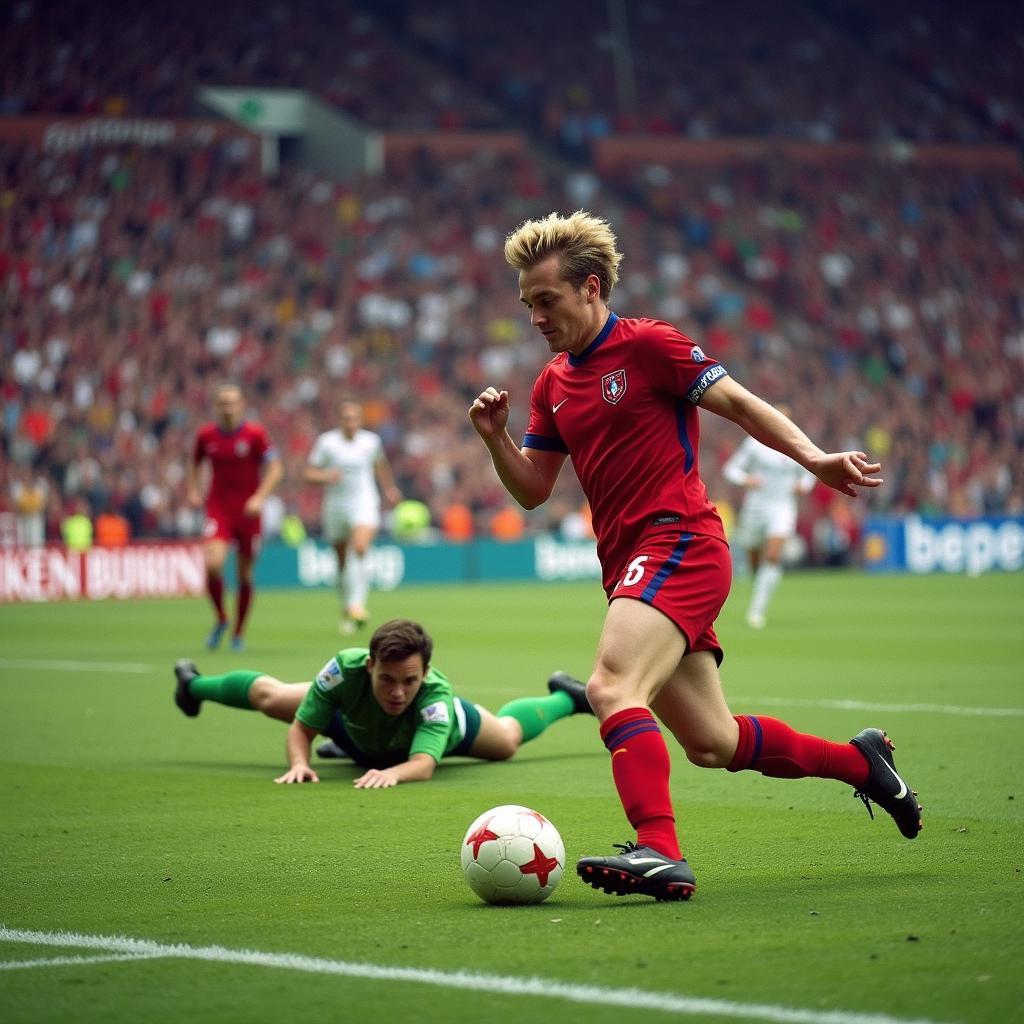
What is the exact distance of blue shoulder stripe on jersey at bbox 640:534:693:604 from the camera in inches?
223

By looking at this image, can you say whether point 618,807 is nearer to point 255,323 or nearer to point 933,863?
point 933,863

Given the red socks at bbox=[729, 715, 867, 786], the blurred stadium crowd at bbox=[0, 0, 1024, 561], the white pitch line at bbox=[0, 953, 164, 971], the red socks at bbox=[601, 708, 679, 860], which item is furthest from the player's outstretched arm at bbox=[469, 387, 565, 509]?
the blurred stadium crowd at bbox=[0, 0, 1024, 561]

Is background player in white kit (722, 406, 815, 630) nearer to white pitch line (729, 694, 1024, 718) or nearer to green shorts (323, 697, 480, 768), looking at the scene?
white pitch line (729, 694, 1024, 718)

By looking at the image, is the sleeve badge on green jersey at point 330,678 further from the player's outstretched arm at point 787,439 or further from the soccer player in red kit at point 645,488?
the player's outstretched arm at point 787,439

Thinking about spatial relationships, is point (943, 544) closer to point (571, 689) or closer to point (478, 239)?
point (478, 239)

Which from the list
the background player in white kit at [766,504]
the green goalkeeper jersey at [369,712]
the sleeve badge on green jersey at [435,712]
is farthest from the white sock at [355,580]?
the sleeve badge on green jersey at [435,712]

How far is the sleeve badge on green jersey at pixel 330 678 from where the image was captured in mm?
8156

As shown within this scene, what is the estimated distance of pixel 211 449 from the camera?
17.6 meters

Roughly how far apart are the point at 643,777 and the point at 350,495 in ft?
50.2

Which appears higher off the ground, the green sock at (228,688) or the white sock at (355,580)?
the white sock at (355,580)

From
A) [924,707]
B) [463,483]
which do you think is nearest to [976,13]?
[463,483]

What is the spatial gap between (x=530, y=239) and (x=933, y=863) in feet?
8.31

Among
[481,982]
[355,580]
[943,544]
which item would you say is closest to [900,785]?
[481,982]

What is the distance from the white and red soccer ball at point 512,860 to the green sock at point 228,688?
3.65m
